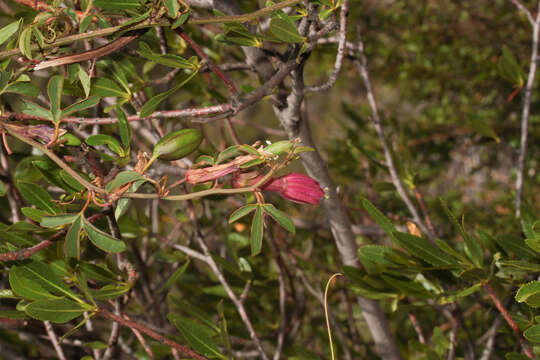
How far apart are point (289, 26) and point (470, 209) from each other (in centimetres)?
130

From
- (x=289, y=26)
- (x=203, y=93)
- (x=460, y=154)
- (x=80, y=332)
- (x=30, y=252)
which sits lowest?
(x=460, y=154)

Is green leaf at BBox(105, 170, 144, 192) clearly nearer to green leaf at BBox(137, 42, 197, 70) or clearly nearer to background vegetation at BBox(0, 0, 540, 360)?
background vegetation at BBox(0, 0, 540, 360)

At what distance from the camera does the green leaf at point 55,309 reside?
0.48 meters

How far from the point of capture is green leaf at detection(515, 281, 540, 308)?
1.52 ft

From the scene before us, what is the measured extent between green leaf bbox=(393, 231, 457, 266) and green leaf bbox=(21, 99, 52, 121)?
0.43 m

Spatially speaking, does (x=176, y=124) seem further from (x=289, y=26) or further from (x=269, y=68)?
(x=289, y=26)

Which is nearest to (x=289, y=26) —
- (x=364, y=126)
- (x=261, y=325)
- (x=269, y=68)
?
(x=269, y=68)

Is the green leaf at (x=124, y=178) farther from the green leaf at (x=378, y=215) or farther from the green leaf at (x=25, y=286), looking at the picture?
the green leaf at (x=378, y=215)

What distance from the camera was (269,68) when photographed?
637 millimetres

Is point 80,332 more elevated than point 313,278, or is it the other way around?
point 80,332

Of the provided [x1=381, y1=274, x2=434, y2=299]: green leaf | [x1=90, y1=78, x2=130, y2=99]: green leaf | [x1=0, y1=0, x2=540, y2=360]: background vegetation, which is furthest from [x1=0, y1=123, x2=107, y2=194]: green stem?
[x1=381, y1=274, x2=434, y2=299]: green leaf

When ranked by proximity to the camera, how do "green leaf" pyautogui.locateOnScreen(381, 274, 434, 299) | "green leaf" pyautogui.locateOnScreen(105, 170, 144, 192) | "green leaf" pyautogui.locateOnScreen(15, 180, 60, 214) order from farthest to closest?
"green leaf" pyautogui.locateOnScreen(381, 274, 434, 299) → "green leaf" pyautogui.locateOnScreen(15, 180, 60, 214) → "green leaf" pyautogui.locateOnScreen(105, 170, 144, 192)

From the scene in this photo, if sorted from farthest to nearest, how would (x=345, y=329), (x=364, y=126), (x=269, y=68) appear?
(x=364, y=126)
(x=345, y=329)
(x=269, y=68)

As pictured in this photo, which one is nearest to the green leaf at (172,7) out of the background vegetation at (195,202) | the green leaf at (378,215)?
the background vegetation at (195,202)
